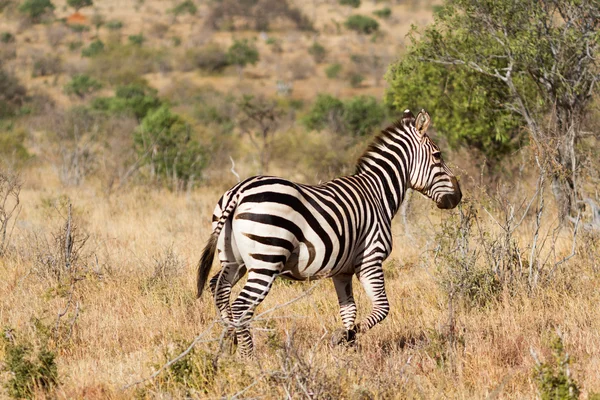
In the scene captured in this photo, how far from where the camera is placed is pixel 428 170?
6410 millimetres

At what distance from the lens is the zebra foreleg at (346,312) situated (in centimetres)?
578

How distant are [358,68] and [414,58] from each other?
34343 mm

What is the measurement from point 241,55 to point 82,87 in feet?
42.9

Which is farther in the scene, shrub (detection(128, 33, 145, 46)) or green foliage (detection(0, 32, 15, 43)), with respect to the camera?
shrub (detection(128, 33, 145, 46))

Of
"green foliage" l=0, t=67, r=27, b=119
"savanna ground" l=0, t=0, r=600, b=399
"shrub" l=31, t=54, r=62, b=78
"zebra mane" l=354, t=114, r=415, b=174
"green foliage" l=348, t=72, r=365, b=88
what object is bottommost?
"green foliage" l=348, t=72, r=365, b=88

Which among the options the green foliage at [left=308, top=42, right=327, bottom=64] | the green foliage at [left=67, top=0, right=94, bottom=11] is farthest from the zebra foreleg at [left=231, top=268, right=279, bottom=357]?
the green foliage at [left=67, top=0, right=94, bottom=11]

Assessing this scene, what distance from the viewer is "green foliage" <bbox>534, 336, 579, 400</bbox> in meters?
4.27

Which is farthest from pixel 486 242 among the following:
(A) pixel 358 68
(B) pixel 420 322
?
(A) pixel 358 68

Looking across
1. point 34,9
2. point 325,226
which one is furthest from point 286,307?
point 34,9

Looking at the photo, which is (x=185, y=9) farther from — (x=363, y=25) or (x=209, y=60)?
(x=209, y=60)

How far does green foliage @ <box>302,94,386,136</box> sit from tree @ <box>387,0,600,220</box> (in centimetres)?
898

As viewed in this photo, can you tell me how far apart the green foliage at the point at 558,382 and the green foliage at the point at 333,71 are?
4048 cm

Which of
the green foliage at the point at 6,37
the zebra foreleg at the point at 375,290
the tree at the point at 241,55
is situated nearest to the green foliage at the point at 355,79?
the tree at the point at 241,55

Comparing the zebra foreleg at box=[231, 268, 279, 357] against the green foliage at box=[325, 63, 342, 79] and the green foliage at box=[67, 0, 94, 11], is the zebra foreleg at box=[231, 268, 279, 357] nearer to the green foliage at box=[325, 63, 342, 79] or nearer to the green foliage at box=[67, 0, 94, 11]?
the green foliage at box=[325, 63, 342, 79]
